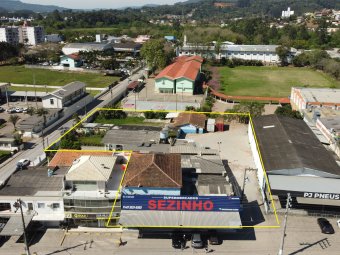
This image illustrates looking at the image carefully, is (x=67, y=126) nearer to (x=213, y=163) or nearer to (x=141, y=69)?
(x=213, y=163)

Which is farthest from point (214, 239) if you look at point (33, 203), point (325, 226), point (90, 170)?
point (33, 203)

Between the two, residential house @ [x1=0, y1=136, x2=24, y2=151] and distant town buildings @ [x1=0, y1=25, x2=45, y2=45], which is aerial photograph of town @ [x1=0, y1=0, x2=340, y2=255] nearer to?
residential house @ [x1=0, y1=136, x2=24, y2=151]

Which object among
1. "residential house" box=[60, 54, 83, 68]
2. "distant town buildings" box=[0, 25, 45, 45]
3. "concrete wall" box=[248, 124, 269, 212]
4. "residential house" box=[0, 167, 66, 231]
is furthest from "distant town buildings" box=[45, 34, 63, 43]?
"residential house" box=[0, 167, 66, 231]

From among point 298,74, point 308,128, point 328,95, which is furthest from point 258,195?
point 298,74

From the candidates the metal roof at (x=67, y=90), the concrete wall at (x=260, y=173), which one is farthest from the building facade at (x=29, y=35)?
the concrete wall at (x=260, y=173)

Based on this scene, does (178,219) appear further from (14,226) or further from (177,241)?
(14,226)
